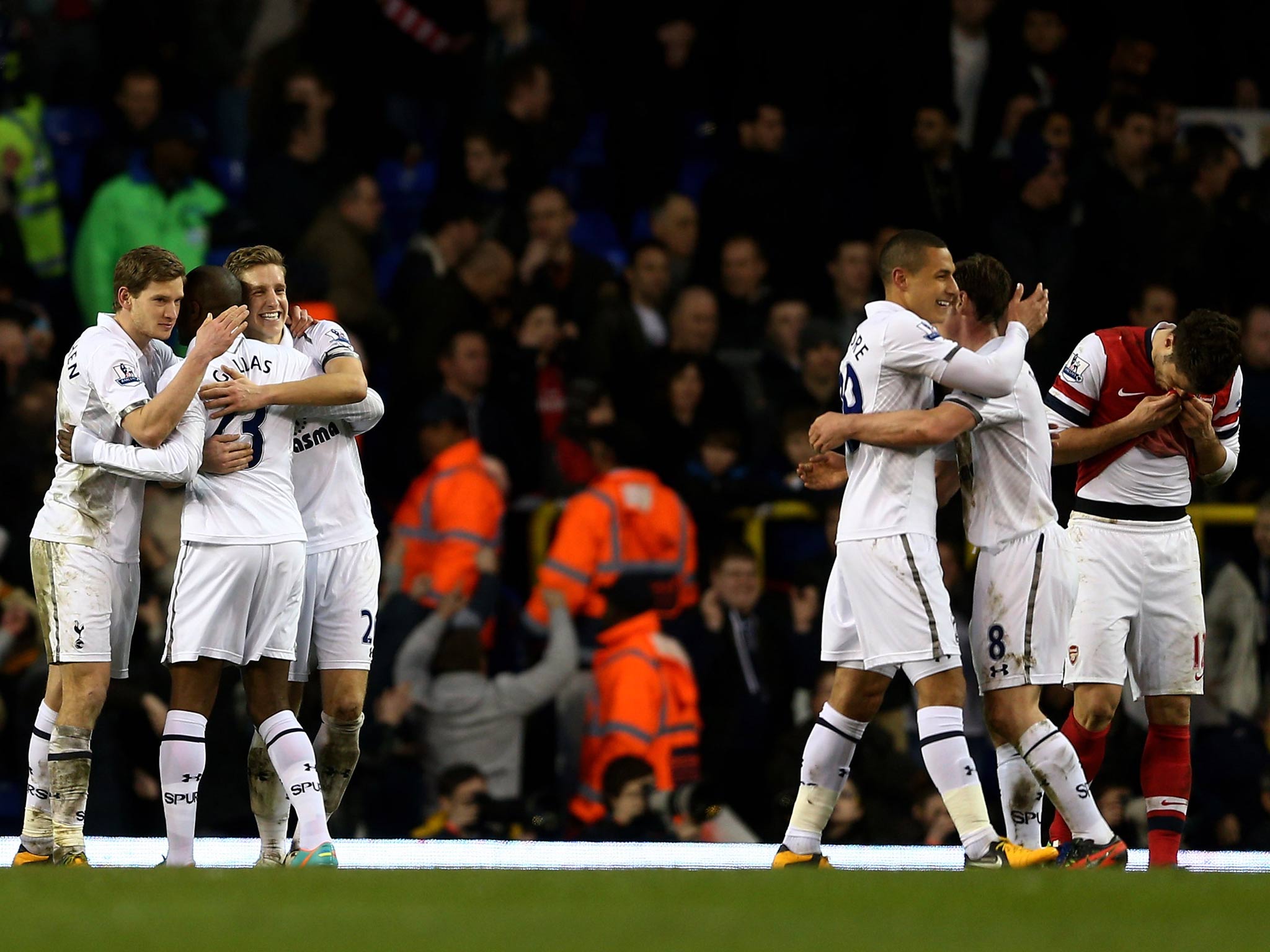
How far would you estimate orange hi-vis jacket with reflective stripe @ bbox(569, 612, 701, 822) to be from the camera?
10.1 meters

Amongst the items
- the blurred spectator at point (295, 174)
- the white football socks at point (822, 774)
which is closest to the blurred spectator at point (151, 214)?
the blurred spectator at point (295, 174)

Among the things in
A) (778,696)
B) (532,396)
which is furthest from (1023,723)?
(532,396)

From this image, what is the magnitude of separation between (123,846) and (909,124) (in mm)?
7412

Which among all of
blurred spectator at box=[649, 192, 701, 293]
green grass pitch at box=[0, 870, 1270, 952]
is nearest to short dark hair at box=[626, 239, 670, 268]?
blurred spectator at box=[649, 192, 701, 293]

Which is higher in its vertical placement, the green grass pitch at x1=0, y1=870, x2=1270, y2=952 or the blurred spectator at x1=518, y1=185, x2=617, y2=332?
the blurred spectator at x1=518, y1=185, x2=617, y2=332

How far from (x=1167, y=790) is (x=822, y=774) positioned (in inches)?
56.9

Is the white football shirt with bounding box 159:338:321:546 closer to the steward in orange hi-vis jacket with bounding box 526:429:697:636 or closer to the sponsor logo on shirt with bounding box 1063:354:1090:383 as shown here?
the sponsor logo on shirt with bounding box 1063:354:1090:383

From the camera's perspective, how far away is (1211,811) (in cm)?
1033

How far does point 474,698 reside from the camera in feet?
33.7

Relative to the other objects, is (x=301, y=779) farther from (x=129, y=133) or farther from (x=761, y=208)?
(x=761, y=208)

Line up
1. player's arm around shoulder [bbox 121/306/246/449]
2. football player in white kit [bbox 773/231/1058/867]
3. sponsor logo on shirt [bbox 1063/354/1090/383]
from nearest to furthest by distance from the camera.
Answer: player's arm around shoulder [bbox 121/306/246/449] < football player in white kit [bbox 773/231/1058/867] < sponsor logo on shirt [bbox 1063/354/1090/383]

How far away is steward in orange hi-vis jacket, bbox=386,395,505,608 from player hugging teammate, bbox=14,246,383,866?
3.20 m

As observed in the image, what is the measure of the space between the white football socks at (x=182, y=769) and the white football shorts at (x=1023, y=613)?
2.74 m

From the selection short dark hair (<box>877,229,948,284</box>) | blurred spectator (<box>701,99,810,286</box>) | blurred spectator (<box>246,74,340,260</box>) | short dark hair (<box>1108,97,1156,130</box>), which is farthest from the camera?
short dark hair (<box>1108,97,1156,130</box>)
